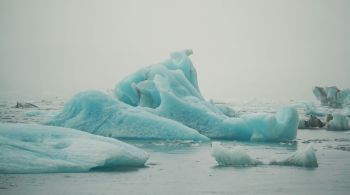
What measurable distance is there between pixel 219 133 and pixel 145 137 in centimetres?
283

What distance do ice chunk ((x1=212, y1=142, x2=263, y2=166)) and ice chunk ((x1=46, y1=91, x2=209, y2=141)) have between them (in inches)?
223

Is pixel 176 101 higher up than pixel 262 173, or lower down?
higher up

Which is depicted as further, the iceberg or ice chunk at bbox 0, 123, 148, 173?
the iceberg

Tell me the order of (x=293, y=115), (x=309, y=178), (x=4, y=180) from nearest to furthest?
(x=4, y=180) → (x=309, y=178) → (x=293, y=115)

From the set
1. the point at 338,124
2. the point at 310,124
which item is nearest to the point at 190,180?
the point at 338,124

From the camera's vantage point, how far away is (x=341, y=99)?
5166 cm

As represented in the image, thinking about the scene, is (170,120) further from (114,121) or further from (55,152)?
(55,152)

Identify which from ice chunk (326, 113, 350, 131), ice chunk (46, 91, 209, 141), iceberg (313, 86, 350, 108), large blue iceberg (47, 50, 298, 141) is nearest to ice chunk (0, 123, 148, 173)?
A: ice chunk (46, 91, 209, 141)

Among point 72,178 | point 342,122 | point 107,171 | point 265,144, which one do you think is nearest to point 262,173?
point 107,171

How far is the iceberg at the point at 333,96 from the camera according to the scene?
50653 mm

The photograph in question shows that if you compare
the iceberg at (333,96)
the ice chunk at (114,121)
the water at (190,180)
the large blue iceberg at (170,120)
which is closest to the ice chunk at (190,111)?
the large blue iceberg at (170,120)

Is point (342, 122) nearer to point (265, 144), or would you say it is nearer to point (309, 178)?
→ point (265, 144)

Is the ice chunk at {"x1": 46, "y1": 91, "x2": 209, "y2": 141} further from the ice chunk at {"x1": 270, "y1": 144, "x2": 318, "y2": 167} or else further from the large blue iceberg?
the ice chunk at {"x1": 270, "y1": 144, "x2": 318, "y2": 167}

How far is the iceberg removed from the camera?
166 feet
